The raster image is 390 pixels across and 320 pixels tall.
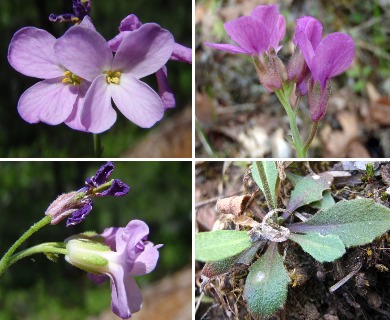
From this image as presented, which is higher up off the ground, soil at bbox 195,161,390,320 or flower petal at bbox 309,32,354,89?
flower petal at bbox 309,32,354,89

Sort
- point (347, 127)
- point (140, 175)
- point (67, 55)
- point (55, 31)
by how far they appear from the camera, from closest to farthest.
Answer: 1. point (67, 55)
2. point (347, 127)
3. point (55, 31)
4. point (140, 175)

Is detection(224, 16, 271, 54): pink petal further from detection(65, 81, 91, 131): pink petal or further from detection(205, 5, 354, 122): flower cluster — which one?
detection(65, 81, 91, 131): pink petal

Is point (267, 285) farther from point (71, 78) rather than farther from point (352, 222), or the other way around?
point (71, 78)

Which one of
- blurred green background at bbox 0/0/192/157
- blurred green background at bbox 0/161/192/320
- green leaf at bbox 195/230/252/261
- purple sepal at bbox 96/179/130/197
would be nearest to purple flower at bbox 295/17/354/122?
green leaf at bbox 195/230/252/261

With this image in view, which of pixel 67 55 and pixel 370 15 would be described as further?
pixel 370 15

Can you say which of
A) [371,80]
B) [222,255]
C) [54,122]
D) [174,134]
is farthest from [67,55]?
[174,134]

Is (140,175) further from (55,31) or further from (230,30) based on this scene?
(230,30)

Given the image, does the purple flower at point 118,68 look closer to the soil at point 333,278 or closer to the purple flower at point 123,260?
the purple flower at point 123,260
